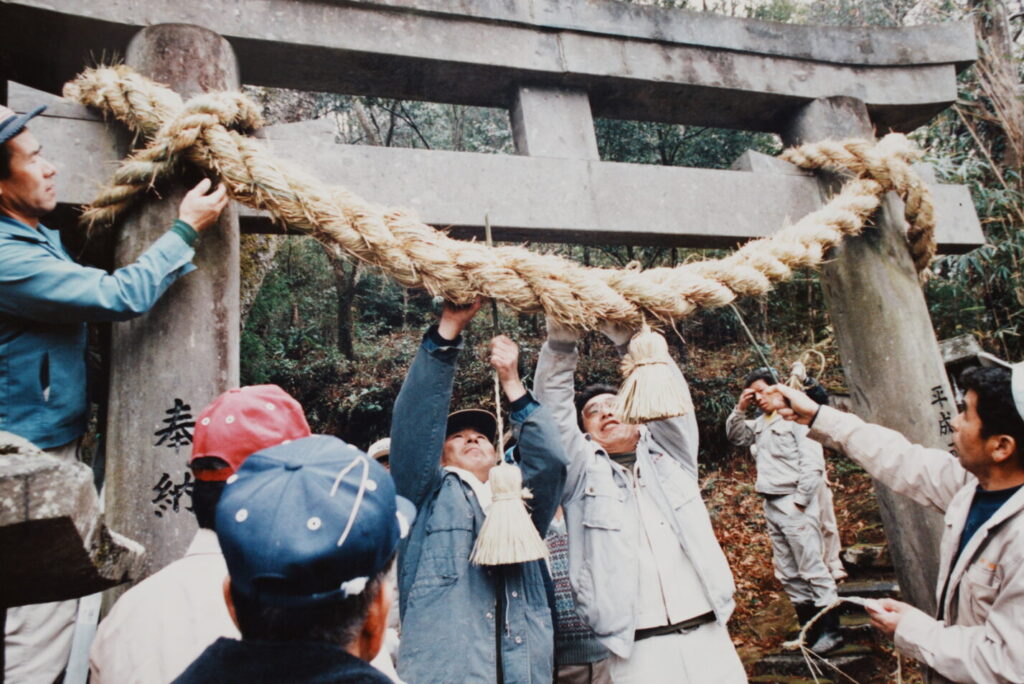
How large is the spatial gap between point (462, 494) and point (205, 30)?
1925mm

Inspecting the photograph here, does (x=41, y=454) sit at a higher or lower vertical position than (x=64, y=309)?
lower

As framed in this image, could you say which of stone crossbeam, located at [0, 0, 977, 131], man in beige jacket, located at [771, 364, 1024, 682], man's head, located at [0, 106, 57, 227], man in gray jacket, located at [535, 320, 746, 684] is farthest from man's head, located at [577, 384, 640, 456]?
man's head, located at [0, 106, 57, 227]

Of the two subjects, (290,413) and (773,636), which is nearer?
(290,413)

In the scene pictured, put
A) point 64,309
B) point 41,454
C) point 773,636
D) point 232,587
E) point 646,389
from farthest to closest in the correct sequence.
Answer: point 773,636
point 646,389
point 64,309
point 232,587
point 41,454

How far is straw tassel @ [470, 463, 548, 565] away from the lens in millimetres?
1922

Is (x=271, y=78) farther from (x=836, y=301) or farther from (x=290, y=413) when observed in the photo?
(x=836, y=301)

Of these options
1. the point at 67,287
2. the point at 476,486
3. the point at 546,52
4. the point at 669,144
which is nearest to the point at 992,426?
the point at 476,486

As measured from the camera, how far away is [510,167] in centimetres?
261

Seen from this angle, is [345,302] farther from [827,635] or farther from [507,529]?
[507,529]

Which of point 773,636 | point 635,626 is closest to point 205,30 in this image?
point 635,626

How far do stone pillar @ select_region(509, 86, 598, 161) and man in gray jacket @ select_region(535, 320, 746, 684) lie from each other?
99cm

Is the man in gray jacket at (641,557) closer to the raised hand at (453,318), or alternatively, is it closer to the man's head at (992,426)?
the raised hand at (453,318)

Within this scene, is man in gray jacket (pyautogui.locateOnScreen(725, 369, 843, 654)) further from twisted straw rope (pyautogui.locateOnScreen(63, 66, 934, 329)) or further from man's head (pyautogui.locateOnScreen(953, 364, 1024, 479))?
twisted straw rope (pyautogui.locateOnScreen(63, 66, 934, 329))

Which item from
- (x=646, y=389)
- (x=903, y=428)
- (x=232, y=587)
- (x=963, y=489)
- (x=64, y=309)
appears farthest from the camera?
(x=903, y=428)
